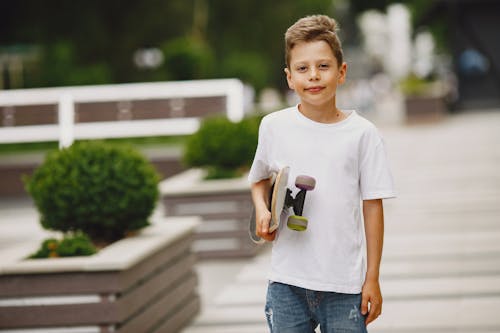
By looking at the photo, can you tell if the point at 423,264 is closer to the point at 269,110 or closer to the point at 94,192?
the point at 94,192

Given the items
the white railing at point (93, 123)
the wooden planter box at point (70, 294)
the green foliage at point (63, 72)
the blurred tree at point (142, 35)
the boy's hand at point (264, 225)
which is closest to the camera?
the boy's hand at point (264, 225)

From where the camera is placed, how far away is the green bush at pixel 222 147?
10648 millimetres

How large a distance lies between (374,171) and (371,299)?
44 centimetres

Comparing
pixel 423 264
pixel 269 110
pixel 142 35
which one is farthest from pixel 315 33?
pixel 142 35

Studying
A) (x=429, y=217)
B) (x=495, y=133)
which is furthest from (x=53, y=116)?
(x=495, y=133)

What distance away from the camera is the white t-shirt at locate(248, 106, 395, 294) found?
3588mm

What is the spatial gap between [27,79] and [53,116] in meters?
13.7

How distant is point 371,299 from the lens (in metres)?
3.60

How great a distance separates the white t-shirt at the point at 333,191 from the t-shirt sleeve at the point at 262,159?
115 mm

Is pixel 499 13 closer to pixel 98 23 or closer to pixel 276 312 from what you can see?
pixel 98 23

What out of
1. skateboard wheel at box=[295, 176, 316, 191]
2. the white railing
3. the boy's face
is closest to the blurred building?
the white railing

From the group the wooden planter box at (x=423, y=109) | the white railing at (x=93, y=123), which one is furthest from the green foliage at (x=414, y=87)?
the white railing at (x=93, y=123)

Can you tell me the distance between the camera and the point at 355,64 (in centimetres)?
8369

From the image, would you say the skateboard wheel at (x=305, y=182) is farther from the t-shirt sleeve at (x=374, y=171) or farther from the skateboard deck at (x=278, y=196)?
the t-shirt sleeve at (x=374, y=171)
